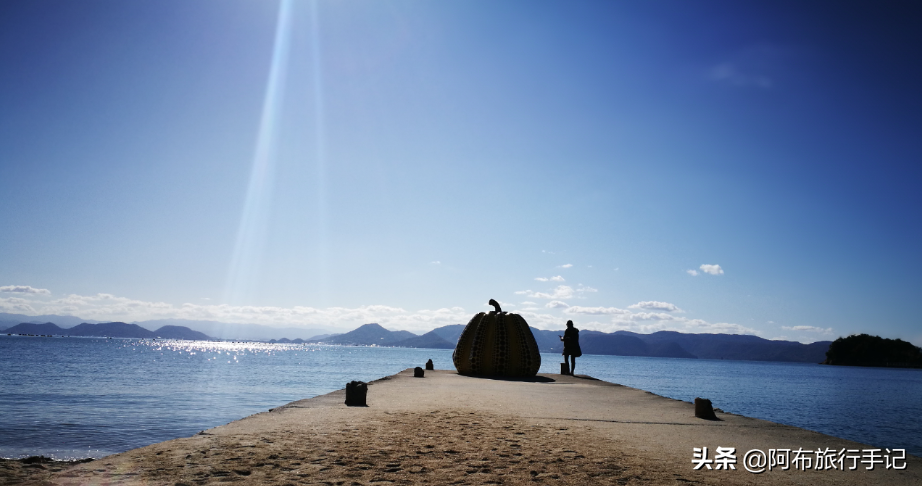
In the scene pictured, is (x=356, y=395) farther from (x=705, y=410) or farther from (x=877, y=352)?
(x=877, y=352)

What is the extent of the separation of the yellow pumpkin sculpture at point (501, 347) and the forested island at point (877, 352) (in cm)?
18489

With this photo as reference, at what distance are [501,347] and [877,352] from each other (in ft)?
617

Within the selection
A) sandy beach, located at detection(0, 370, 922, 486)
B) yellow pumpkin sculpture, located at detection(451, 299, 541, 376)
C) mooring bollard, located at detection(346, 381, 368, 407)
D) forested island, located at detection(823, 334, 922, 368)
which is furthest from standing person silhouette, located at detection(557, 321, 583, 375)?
forested island, located at detection(823, 334, 922, 368)

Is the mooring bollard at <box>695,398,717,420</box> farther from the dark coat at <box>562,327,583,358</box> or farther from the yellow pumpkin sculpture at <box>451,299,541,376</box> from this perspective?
the dark coat at <box>562,327,583,358</box>

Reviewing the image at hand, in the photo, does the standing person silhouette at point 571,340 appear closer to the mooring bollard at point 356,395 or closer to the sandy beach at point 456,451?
the sandy beach at point 456,451

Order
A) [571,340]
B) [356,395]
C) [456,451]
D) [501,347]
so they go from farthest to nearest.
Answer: [571,340] < [501,347] < [356,395] < [456,451]

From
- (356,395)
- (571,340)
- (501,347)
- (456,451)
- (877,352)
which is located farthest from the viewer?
(877,352)

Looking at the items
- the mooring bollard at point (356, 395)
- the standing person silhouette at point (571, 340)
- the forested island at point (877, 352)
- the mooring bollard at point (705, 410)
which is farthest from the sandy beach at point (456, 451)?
the forested island at point (877, 352)

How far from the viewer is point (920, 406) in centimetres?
3694

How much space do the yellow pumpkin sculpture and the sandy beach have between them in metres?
8.47

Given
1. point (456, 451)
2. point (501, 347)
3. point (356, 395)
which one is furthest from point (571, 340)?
point (456, 451)

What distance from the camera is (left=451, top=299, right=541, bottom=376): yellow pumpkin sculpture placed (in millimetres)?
18531

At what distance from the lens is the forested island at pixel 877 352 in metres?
154

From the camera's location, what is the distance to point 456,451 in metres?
6.07
